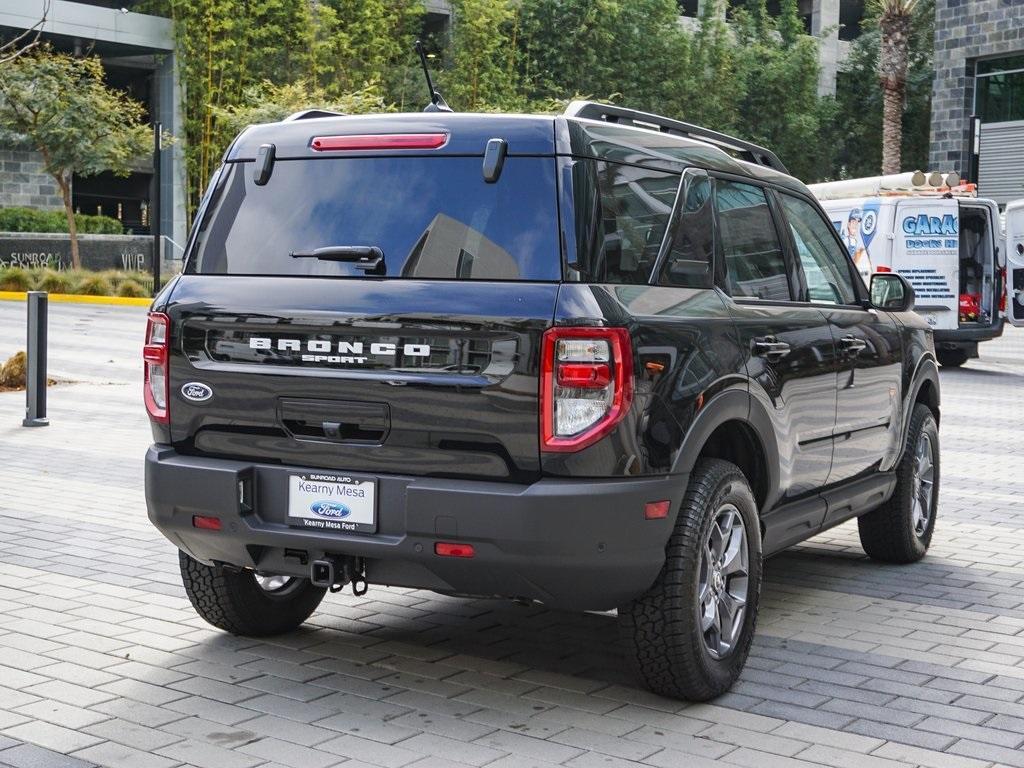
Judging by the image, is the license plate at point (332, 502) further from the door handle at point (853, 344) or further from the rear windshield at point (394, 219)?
the door handle at point (853, 344)

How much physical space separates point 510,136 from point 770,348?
54.9 inches

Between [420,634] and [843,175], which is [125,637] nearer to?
[420,634]

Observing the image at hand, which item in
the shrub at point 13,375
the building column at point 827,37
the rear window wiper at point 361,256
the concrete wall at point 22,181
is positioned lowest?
the shrub at point 13,375

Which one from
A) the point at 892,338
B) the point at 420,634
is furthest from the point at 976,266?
the point at 420,634

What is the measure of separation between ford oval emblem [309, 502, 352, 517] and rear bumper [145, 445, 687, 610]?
64 millimetres

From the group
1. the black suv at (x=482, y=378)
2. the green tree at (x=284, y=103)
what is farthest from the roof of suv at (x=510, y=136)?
the green tree at (x=284, y=103)

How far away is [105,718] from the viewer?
4684mm

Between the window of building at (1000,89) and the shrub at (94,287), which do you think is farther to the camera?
the window of building at (1000,89)

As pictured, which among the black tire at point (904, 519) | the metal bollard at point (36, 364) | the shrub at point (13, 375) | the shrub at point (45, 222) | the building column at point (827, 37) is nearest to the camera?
the black tire at point (904, 519)

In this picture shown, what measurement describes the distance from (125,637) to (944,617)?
3.48m

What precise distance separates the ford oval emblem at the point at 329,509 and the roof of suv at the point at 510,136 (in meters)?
1.22

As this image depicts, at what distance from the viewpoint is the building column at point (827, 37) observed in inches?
2211

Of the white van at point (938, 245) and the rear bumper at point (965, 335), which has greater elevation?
the white van at point (938, 245)

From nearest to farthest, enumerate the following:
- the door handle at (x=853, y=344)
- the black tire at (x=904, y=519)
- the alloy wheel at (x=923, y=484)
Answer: the door handle at (x=853, y=344), the black tire at (x=904, y=519), the alloy wheel at (x=923, y=484)
